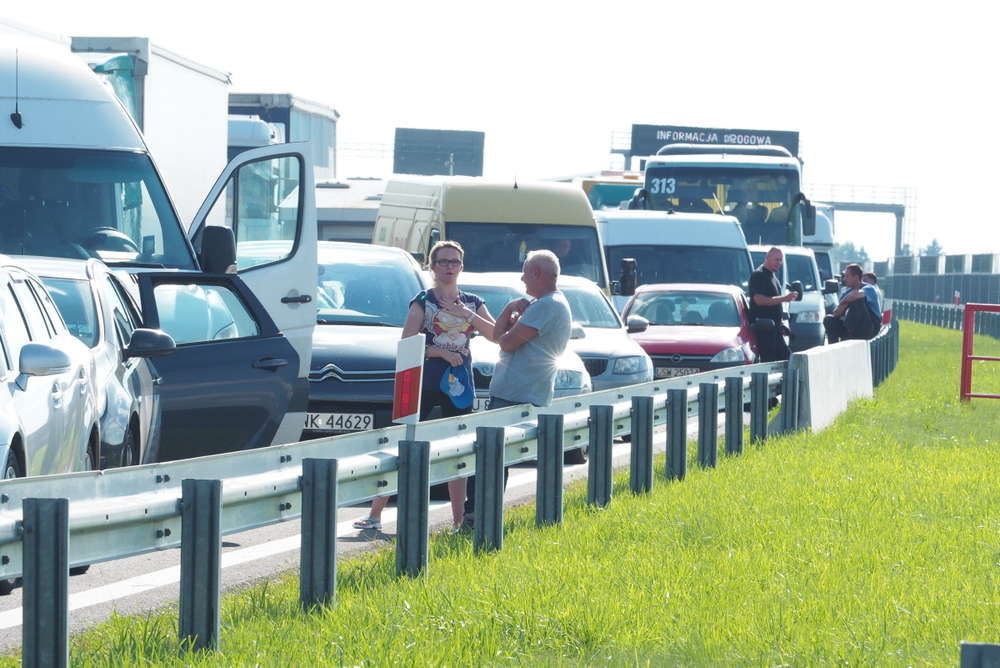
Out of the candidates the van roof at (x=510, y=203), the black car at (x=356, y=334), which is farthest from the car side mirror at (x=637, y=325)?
the van roof at (x=510, y=203)

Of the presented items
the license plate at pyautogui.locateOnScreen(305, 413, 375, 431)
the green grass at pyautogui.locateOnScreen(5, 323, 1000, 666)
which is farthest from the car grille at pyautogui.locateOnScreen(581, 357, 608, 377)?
the green grass at pyautogui.locateOnScreen(5, 323, 1000, 666)

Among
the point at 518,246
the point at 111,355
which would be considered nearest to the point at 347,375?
the point at 111,355

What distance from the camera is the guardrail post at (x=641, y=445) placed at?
1140cm

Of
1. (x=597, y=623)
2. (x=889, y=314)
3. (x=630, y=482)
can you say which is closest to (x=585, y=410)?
(x=630, y=482)

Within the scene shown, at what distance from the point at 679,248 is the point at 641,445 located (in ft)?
49.8

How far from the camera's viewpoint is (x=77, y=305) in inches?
392

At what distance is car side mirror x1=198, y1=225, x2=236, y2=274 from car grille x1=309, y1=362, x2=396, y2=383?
0.99m

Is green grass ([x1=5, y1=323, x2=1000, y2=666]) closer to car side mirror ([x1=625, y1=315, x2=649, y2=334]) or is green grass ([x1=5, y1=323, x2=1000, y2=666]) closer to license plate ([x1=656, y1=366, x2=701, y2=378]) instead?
car side mirror ([x1=625, y1=315, x2=649, y2=334])

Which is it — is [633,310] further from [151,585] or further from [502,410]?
[151,585]

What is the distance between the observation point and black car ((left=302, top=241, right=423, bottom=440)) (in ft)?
40.9

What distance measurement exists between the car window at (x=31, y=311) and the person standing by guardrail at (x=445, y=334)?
2177 millimetres

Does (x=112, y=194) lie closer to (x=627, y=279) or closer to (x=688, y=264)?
(x=627, y=279)

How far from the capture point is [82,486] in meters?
5.63

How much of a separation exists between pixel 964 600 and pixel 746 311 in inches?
564
